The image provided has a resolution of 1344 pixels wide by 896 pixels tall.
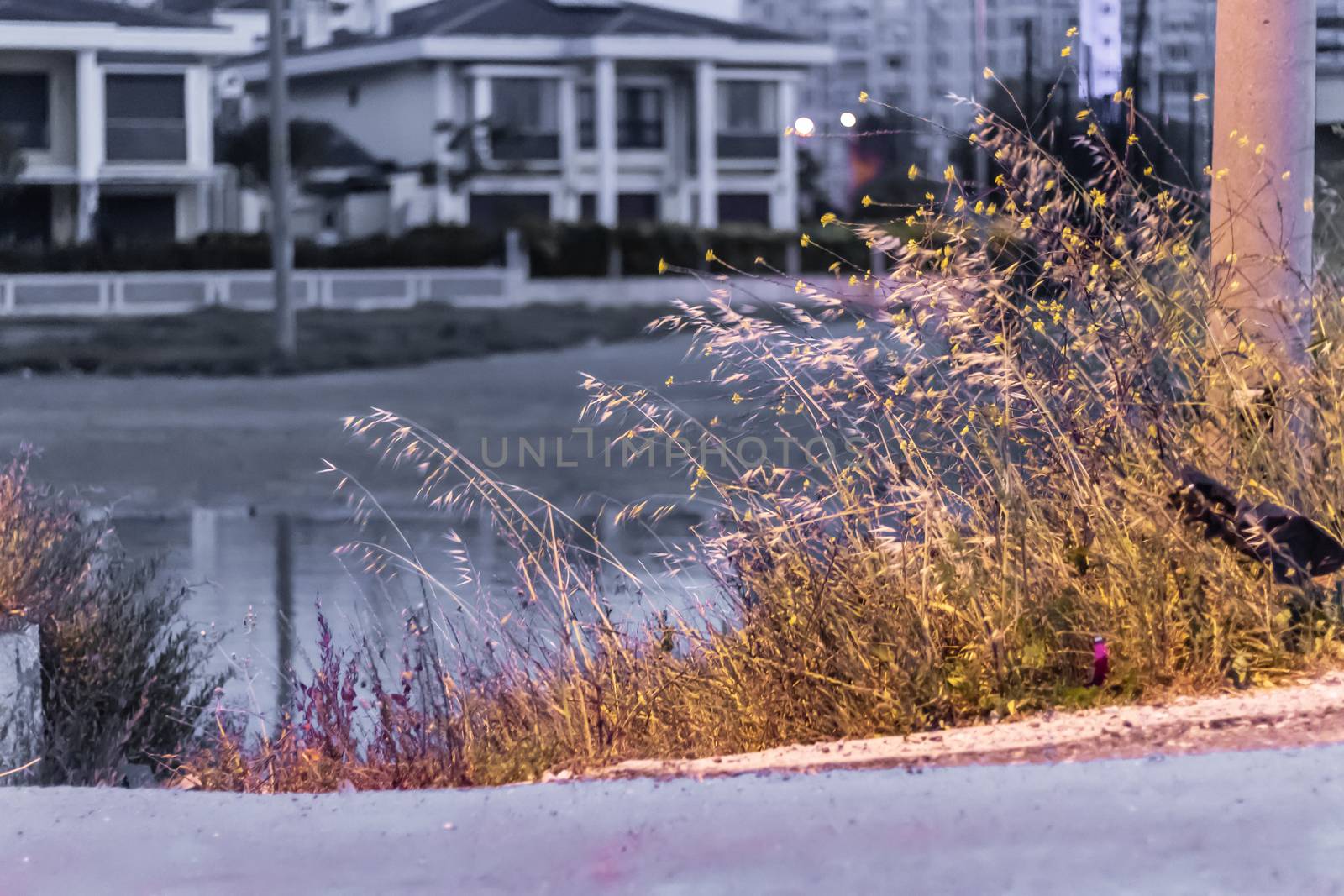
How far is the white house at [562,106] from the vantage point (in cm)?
5003

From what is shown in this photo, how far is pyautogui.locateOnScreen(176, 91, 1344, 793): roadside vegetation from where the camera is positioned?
5.16m

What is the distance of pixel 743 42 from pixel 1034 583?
161 ft

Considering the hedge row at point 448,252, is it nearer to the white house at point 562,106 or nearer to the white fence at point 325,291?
the white fence at point 325,291

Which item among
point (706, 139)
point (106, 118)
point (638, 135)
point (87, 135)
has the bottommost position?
point (87, 135)

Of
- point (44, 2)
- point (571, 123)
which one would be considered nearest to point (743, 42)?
point (571, 123)

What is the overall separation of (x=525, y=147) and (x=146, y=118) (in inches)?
387

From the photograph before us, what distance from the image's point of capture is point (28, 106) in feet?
Answer: 145

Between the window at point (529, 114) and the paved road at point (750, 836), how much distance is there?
46754 mm

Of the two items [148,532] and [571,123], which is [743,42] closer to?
[571,123]

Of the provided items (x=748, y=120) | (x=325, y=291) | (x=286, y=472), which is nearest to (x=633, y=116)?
(x=748, y=120)

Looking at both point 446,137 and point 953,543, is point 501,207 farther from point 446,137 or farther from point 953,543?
point 953,543

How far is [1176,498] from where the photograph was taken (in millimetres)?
5215

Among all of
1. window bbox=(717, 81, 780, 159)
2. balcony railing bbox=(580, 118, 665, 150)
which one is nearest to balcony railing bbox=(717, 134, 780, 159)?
window bbox=(717, 81, 780, 159)

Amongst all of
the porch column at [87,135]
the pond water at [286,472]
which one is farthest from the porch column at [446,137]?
the pond water at [286,472]
